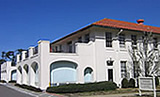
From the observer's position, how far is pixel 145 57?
862 inches

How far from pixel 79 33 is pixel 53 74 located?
5577mm

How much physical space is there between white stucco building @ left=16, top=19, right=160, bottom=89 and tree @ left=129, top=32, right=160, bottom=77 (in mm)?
612

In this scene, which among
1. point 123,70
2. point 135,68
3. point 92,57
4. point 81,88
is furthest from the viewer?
point 135,68

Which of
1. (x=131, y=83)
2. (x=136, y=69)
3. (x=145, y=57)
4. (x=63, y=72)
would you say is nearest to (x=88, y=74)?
(x=63, y=72)

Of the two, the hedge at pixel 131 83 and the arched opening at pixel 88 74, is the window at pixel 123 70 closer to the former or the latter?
the hedge at pixel 131 83

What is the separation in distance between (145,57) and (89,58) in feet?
20.8

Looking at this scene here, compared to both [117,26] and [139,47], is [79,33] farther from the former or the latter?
[139,47]

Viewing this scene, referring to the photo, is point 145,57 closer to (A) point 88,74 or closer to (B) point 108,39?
(B) point 108,39

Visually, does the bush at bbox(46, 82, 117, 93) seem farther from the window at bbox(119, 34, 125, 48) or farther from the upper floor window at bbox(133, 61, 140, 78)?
the window at bbox(119, 34, 125, 48)

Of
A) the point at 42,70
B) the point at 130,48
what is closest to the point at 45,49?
the point at 42,70

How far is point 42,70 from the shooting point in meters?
18.0

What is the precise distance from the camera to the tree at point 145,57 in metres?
21.7

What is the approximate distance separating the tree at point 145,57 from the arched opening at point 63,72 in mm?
6838

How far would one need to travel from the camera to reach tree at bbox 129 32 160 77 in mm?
21688
